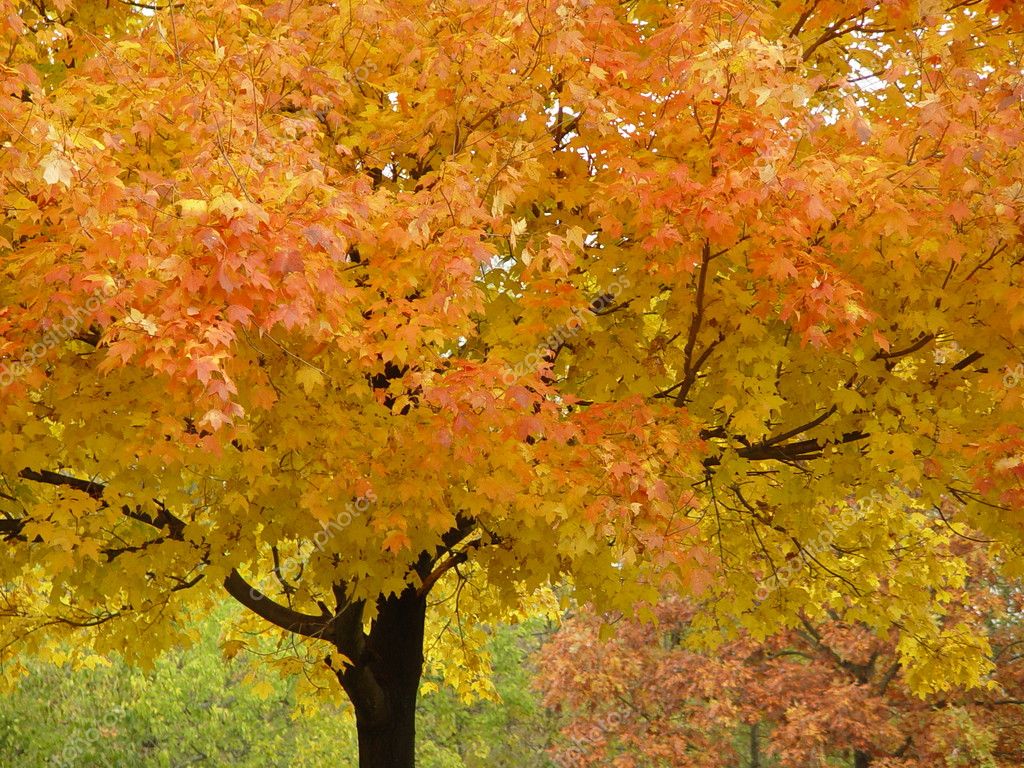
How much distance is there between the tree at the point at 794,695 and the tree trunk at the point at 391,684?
6813mm

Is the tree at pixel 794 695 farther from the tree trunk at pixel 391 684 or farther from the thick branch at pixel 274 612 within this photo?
the thick branch at pixel 274 612

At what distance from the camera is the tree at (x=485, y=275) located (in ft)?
18.3

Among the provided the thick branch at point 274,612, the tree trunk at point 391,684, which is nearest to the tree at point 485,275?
the thick branch at point 274,612

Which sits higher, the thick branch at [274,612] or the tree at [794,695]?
the tree at [794,695]

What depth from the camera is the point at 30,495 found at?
829 centimetres

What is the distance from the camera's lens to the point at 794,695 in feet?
59.9

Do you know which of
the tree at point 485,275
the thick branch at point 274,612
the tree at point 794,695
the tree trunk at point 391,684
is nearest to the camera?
the tree at point 485,275

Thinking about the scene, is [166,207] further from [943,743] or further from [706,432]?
[943,743]

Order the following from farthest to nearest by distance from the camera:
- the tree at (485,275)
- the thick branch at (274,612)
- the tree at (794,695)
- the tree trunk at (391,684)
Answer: the tree at (794,695), the tree trunk at (391,684), the thick branch at (274,612), the tree at (485,275)

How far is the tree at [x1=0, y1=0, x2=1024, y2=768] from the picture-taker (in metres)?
5.57

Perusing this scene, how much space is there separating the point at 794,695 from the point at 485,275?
12.9m

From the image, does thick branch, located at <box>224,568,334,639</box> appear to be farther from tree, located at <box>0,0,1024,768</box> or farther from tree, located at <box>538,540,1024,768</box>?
tree, located at <box>538,540,1024,768</box>

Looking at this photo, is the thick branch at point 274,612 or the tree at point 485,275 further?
the thick branch at point 274,612

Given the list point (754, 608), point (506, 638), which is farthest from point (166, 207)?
point (506, 638)
